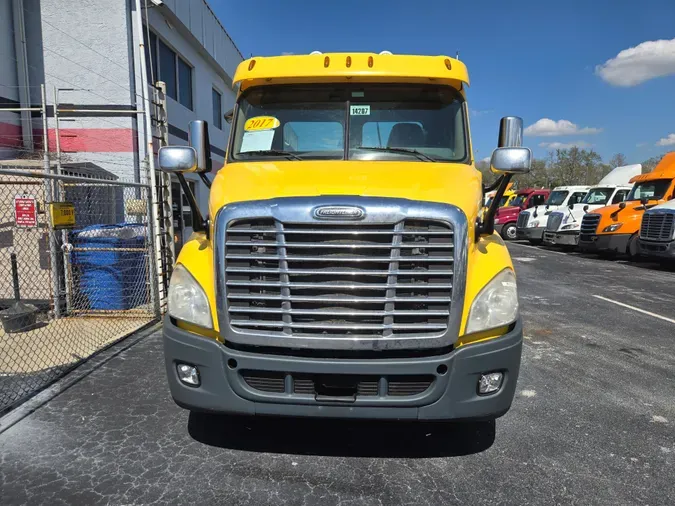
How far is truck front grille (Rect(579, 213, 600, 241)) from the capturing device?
48.6ft

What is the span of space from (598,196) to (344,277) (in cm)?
1800

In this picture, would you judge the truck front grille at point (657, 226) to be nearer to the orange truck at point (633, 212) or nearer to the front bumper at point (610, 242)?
the orange truck at point (633, 212)

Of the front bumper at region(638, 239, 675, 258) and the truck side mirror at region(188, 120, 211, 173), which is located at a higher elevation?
the truck side mirror at region(188, 120, 211, 173)

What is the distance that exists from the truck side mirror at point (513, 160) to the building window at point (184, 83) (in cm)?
1059

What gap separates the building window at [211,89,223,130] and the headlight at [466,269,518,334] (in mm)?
13947

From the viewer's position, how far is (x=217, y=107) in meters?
15.9

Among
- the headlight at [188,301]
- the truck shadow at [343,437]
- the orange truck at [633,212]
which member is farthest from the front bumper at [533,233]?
the headlight at [188,301]

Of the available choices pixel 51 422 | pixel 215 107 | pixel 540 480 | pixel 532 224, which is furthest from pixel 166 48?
pixel 532 224

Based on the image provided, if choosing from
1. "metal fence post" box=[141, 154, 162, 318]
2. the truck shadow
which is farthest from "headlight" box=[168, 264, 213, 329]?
"metal fence post" box=[141, 154, 162, 318]

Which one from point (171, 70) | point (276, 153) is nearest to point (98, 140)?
point (171, 70)

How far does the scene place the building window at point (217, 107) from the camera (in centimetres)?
1527

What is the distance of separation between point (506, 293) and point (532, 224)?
1860cm

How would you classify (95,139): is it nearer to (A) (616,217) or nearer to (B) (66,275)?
(B) (66,275)

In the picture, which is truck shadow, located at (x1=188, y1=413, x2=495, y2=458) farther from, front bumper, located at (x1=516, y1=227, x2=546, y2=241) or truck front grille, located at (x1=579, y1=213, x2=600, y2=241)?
front bumper, located at (x1=516, y1=227, x2=546, y2=241)
